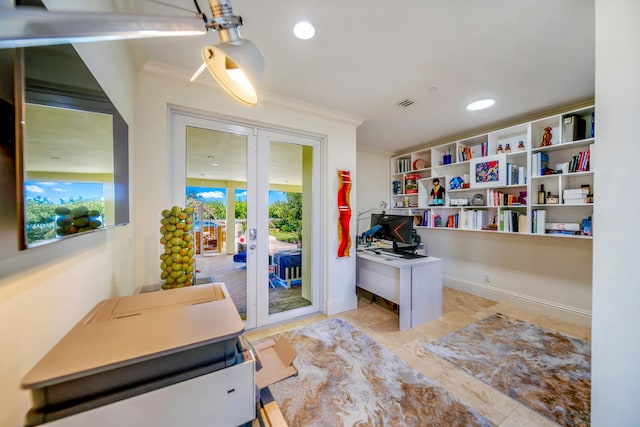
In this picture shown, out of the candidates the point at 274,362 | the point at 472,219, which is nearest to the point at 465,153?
the point at 472,219

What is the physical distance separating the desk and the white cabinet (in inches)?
51.3

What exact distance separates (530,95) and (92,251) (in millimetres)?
3852

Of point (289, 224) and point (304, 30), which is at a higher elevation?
point (304, 30)

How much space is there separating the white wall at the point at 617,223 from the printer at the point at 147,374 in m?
1.48

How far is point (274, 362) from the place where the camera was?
1106mm

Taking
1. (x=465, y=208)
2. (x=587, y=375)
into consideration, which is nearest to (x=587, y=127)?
(x=465, y=208)

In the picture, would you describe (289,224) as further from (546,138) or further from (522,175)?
(546,138)

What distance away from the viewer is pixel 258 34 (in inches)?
65.4

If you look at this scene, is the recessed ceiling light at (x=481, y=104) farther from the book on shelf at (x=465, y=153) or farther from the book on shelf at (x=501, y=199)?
the book on shelf at (x=501, y=199)

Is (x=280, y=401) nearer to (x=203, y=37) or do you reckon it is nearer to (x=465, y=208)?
(x=203, y=37)

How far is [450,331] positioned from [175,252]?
279cm

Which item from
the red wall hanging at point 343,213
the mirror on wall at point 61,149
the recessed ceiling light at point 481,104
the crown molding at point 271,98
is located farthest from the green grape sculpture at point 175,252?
the recessed ceiling light at point 481,104

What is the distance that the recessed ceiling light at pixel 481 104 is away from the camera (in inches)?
102

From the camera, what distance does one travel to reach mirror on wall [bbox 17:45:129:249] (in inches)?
21.8
